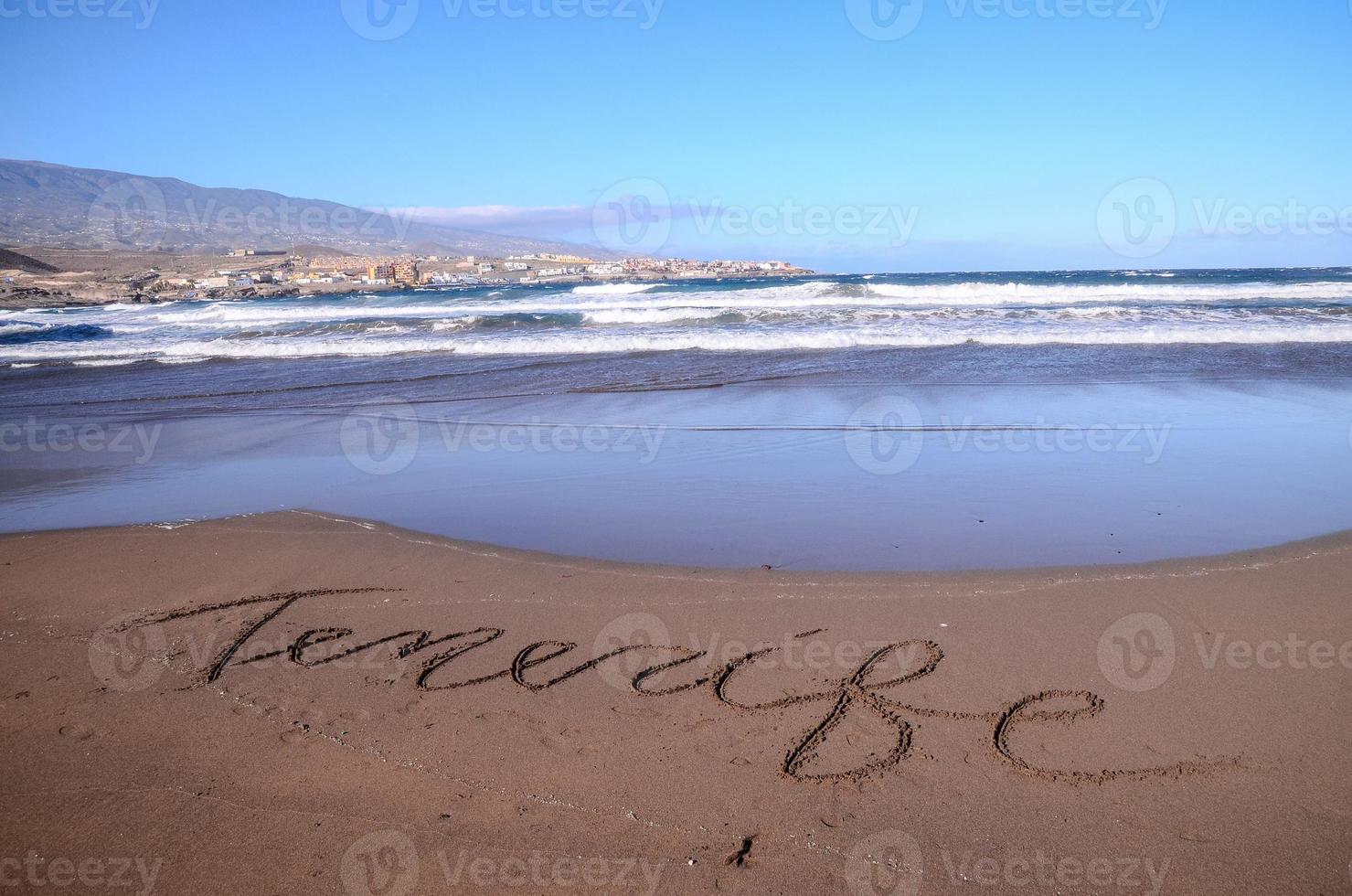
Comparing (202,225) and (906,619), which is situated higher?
(202,225)

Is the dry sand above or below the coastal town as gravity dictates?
below

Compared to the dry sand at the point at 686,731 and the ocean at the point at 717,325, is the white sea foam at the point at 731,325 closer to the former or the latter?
the ocean at the point at 717,325

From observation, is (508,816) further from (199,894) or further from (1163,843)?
(1163,843)

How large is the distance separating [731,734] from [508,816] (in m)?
0.99

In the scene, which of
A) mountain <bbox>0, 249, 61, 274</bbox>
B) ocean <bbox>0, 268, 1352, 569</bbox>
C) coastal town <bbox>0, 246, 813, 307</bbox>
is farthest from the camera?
coastal town <bbox>0, 246, 813, 307</bbox>

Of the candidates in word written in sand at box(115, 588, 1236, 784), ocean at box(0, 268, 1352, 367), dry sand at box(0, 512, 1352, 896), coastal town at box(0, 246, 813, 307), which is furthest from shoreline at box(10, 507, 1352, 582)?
coastal town at box(0, 246, 813, 307)

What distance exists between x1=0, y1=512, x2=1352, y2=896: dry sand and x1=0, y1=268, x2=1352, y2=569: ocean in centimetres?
86

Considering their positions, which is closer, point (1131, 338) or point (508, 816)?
point (508, 816)

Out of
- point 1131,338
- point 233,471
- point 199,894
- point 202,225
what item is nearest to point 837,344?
point 1131,338

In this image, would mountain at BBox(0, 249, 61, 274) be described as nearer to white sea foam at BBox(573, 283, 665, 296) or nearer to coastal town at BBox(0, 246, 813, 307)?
coastal town at BBox(0, 246, 813, 307)

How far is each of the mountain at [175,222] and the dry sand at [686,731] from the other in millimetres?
80969

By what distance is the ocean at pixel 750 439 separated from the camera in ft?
19.9

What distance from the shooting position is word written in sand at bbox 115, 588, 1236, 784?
3.18 m

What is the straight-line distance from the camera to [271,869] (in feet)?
8.87
